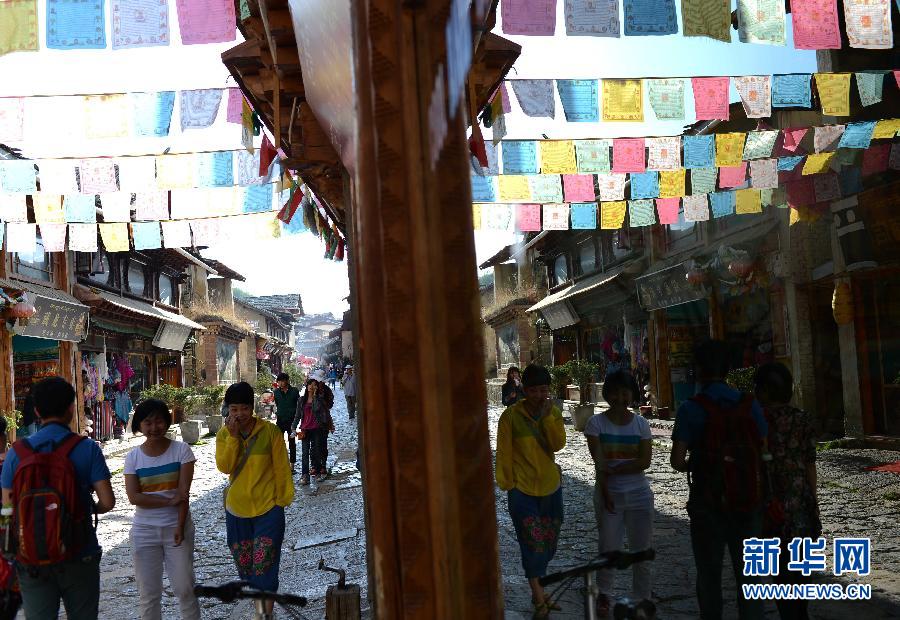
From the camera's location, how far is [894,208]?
37.6 feet

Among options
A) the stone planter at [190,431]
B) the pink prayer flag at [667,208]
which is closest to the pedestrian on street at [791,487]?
the pink prayer flag at [667,208]

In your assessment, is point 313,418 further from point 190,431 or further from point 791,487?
point 190,431

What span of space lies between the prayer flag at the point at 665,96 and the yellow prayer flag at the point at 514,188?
3353 millimetres

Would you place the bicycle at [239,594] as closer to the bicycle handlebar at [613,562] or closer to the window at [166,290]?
the bicycle handlebar at [613,562]

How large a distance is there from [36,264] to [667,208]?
13917mm

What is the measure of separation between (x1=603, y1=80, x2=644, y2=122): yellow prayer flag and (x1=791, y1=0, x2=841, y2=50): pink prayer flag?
2168mm

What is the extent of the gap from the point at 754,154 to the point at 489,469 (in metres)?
10.5

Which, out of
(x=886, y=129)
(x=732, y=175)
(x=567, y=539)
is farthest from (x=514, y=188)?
(x=567, y=539)

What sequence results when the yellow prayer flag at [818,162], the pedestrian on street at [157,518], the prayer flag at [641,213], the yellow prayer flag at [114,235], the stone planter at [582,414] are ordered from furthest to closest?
1. the stone planter at [582,414]
2. the prayer flag at [641,213]
3. the yellow prayer flag at [114,235]
4. the yellow prayer flag at [818,162]
5. the pedestrian on street at [157,518]

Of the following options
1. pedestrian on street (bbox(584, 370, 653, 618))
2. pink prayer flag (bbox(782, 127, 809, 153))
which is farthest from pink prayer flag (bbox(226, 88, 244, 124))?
pink prayer flag (bbox(782, 127, 809, 153))

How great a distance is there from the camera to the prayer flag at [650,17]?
7277 millimetres

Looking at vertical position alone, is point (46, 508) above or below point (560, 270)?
below

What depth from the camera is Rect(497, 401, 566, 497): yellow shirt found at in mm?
4902

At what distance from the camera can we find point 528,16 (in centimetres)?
724
